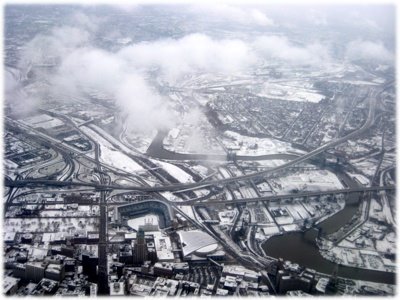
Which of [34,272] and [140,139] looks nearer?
[34,272]

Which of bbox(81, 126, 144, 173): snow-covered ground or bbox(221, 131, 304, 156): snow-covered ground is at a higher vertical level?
bbox(81, 126, 144, 173): snow-covered ground

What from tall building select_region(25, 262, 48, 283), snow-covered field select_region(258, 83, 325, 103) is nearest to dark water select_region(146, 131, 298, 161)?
tall building select_region(25, 262, 48, 283)

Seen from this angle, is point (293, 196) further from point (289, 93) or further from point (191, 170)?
point (289, 93)

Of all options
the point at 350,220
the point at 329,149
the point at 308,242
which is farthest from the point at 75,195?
the point at 329,149

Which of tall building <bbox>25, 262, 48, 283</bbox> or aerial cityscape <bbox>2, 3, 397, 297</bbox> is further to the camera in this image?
aerial cityscape <bbox>2, 3, 397, 297</bbox>

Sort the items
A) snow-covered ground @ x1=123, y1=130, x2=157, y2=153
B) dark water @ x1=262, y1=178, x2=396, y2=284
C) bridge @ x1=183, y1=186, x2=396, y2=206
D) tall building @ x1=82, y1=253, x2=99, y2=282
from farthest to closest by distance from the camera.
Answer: snow-covered ground @ x1=123, y1=130, x2=157, y2=153, bridge @ x1=183, y1=186, x2=396, y2=206, dark water @ x1=262, y1=178, x2=396, y2=284, tall building @ x1=82, y1=253, x2=99, y2=282

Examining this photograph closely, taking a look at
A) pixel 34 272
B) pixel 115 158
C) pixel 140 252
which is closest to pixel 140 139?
pixel 115 158

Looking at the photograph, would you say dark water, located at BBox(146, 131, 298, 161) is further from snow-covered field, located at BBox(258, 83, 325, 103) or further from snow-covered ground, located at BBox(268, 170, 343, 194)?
snow-covered field, located at BBox(258, 83, 325, 103)
